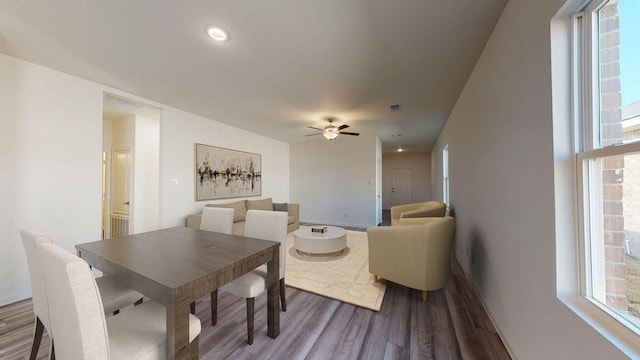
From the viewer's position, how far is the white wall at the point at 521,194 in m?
1.07

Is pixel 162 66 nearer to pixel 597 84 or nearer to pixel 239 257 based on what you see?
pixel 239 257

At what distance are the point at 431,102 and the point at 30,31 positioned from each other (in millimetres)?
4422

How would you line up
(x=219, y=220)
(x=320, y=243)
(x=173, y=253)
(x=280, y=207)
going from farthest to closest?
(x=280, y=207), (x=320, y=243), (x=219, y=220), (x=173, y=253)

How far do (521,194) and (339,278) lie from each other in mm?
2017

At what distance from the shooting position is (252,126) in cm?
482

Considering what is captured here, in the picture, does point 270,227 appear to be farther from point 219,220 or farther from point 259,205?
point 259,205

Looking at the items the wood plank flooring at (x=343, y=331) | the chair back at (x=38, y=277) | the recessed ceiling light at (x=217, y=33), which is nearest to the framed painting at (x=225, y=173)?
the wood plank flooring at (x=343, y=331)

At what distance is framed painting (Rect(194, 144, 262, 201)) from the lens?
13.6ft

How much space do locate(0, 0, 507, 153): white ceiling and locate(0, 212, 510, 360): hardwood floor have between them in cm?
245

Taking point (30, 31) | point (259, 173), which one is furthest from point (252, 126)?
point (30, 31)

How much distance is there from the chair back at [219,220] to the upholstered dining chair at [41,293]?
86 centimetres

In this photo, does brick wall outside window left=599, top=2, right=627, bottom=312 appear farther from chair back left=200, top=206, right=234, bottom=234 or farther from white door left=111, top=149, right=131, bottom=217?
white door left=111, top=149, right=131, bottom=217

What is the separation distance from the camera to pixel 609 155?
2.82 feet

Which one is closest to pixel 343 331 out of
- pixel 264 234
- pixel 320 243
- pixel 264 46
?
pixel 264 234
